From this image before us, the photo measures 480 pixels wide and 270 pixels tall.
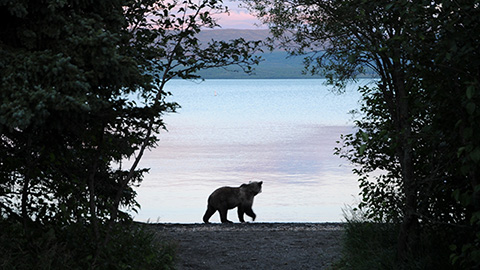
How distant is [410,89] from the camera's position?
8.34m

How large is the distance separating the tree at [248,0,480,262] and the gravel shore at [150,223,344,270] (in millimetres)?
1648

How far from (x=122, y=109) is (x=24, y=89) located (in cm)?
156

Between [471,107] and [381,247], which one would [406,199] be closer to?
[381,247]

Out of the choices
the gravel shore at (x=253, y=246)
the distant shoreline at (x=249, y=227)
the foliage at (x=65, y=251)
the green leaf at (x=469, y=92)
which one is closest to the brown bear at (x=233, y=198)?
the distant shoreline at (x=249, y=227)

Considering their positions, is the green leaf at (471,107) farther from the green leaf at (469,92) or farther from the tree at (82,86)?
the tree at (82,86)

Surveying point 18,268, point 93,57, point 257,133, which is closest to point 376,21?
point 93,57

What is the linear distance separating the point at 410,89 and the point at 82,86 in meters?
4.64

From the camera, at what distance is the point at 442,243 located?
7488mm

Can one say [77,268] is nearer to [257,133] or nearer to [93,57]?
[93,57]

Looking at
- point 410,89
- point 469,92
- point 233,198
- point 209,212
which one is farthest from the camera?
point 209,212

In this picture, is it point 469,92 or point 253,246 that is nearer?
point 469,92

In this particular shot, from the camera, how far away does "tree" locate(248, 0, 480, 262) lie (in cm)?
515

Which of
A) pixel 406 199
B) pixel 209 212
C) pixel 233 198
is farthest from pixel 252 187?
pixel 406 199

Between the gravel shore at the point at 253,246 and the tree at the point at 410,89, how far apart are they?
1648 mm
